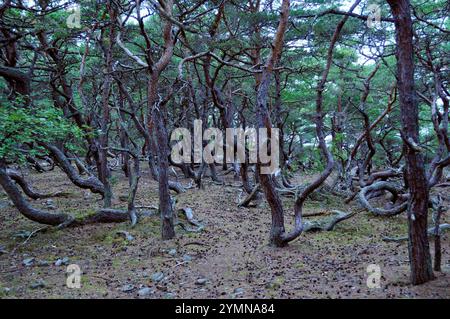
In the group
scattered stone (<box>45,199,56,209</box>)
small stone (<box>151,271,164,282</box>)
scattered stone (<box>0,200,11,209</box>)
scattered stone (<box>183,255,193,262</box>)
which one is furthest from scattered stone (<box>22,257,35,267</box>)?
scattered stone (<box>0,200,11,209</box>)

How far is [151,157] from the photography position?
36.3 ft

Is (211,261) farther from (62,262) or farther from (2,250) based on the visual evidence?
(2,250)

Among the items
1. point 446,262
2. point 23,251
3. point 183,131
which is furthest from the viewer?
point 183,131

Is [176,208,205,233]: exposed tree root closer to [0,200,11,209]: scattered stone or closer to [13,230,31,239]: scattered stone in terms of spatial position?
[13,230,31,239]: scattered stone

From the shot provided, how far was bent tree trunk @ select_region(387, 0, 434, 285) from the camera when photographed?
451 centimetres

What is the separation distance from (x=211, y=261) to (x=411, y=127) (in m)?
3.87

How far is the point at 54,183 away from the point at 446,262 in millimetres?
13349

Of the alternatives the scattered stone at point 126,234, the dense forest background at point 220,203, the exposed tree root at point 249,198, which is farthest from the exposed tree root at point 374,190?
the scattered stone at point 126,234

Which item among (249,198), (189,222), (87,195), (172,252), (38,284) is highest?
(87,195)

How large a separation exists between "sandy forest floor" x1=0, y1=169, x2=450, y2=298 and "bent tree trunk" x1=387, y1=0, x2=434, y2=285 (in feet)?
2.29

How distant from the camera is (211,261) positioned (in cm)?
669

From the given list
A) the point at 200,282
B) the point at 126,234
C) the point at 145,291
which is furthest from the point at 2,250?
the point at 200,282
